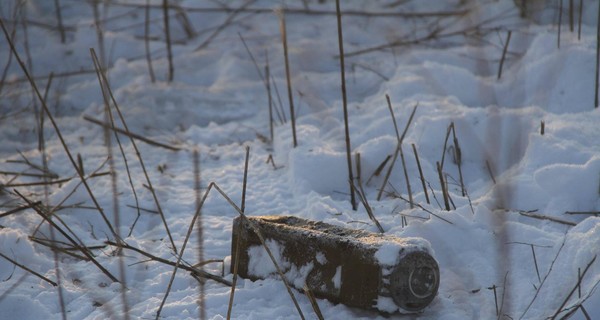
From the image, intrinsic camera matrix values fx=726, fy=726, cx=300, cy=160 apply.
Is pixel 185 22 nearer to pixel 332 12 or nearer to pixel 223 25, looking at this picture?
pixel 223 25

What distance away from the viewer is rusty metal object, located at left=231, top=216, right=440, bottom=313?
174 cm

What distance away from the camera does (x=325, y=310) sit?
184 centimetres

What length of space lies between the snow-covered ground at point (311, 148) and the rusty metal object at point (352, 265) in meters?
0.06

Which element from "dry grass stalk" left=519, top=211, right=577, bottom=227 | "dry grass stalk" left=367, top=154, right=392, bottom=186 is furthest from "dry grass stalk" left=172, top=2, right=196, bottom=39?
"dry grass stalk" left=519, top=211, right=577, bottom=227

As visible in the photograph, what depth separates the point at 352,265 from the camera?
1.79 metres

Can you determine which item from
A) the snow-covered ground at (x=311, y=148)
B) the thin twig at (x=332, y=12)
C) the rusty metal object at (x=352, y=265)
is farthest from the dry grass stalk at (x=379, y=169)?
the thin twig at (x=332, y=12)

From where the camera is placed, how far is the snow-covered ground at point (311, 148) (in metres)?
1.96

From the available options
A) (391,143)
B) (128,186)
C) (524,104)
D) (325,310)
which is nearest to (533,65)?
(524,104)

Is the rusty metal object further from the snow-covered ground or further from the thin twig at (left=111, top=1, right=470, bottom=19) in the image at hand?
the thin twig at (left=111, top=1, right=470, bottom=19)

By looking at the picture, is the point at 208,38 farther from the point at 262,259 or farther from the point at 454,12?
the point at 262,259

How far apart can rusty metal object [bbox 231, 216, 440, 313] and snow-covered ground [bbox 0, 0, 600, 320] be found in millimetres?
58

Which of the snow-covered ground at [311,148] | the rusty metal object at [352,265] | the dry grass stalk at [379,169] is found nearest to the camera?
the rusty metal object at [352,265]

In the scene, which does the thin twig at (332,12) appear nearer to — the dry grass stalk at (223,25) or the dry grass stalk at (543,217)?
the dry grass stalk at (223,25)

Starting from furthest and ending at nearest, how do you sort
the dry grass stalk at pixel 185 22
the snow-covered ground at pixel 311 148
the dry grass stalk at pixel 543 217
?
the dry grass stalk at pixel 185 22 < the dry grass stalk at pixel 543 217 < the snow-covered ground at pixel 311 148
